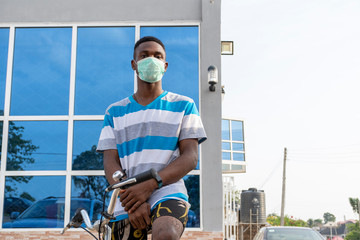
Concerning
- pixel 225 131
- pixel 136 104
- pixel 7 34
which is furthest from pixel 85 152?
pixel 225 131

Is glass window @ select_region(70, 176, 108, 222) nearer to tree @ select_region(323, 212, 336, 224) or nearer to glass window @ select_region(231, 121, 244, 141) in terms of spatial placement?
glass window @ select_region(231, 121, 244, 141)

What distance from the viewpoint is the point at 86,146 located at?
646cm

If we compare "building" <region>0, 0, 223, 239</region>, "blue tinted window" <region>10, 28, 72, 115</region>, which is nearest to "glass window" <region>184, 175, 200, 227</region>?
"building" <region>0, 0, 223, 239</region>

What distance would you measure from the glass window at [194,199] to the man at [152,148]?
4.22 metres

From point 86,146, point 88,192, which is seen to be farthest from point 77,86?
point 88,192

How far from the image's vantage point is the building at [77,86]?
20.8ft

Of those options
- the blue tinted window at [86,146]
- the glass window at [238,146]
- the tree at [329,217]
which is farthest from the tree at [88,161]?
the tree at [329,217]

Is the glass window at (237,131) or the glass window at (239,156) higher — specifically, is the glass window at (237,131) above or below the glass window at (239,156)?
above

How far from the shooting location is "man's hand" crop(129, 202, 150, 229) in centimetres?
185

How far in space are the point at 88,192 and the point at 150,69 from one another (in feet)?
14.8

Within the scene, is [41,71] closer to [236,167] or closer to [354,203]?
[236,167]

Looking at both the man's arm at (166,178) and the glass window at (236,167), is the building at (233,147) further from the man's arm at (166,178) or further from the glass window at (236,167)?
the man's arm at (166,178)

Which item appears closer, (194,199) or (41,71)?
(194,199)

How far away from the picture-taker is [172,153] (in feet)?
6.70
